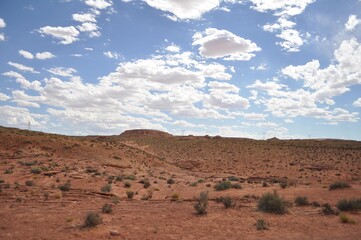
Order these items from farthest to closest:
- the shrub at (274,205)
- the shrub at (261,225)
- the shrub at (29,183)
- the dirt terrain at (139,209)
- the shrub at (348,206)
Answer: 1. the shrub at (29,183)
2. the shrub at (348,206)
3. the shrub at (274,205)
4. the shrub at (261,225)
5. the dirt terrain at (139,209)

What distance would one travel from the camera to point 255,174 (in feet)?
151

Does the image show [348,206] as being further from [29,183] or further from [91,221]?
[29,183]

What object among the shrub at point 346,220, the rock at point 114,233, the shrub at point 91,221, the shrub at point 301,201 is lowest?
the rock at point 114,233

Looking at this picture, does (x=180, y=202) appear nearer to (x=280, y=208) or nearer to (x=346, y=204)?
(x=280, y=208)

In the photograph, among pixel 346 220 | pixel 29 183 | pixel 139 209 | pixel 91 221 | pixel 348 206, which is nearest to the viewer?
pixel 91 221

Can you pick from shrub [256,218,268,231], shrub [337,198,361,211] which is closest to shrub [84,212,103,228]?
shrub [256,218,268,231]

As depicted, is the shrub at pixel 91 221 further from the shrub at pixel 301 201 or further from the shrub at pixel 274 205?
the shrub at pixel 301 201

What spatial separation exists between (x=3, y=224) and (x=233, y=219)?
9101 mm

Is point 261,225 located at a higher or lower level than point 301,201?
lower

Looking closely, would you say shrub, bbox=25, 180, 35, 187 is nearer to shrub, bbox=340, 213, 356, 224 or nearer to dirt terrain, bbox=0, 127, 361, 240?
dirt terrain, bbox=0, 127, 361, 240

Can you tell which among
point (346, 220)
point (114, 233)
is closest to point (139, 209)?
point (114, 233)

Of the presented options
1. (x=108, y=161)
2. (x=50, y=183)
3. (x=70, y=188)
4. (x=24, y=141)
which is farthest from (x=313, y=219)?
(x=24, y=141)

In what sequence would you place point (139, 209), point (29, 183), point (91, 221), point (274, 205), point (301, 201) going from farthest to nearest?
1. point (29, 183)
2. point (301, 201)
3. point (139, 209)
4. point (274, 205)
5. point (91, 221)

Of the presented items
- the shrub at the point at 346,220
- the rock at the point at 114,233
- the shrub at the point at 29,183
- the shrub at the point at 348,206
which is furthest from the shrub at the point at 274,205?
the shrub at the point at 29,183
